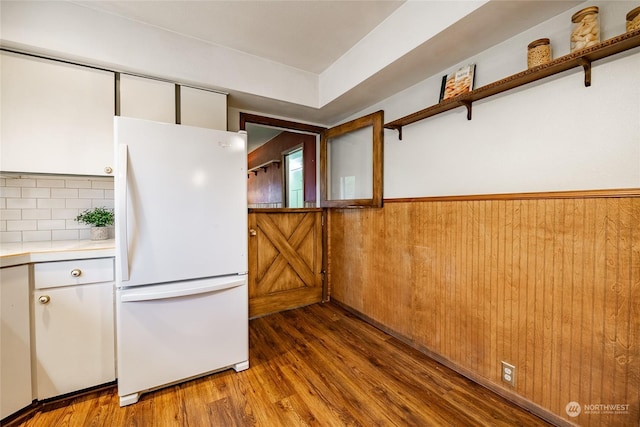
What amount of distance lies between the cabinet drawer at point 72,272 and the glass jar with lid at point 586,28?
114 inches

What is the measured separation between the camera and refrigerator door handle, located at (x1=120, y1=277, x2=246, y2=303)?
62.1 inches

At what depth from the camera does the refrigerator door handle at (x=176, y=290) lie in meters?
1.58

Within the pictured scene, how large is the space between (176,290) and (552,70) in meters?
2.49

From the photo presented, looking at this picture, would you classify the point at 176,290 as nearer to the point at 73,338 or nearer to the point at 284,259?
the point at 73,338

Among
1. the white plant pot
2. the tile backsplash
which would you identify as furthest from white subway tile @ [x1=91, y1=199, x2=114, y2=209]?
the white plant pot

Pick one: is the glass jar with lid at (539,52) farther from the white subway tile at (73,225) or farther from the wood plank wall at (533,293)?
the white subway tile at (73,225)

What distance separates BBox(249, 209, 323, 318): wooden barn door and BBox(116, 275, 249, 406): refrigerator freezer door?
1.00m

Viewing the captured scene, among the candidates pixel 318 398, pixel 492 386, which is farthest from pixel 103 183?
pixel 492 386

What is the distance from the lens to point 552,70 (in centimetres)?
138

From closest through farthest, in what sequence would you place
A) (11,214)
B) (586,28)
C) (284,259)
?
(586,28) < (11,214) < (284,259)

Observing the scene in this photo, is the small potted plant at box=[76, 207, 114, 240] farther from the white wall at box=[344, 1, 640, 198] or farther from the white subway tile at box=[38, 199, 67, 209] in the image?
the white wall at box=[344, 1, 640, 198]

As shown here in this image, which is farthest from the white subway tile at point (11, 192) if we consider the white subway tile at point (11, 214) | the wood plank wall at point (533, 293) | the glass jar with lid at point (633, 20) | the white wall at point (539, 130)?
the glass jar with lid at point (633, 20)

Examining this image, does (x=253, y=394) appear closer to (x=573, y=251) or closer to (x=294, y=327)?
(x=294, y=327)

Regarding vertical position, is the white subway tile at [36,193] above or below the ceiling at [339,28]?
below
